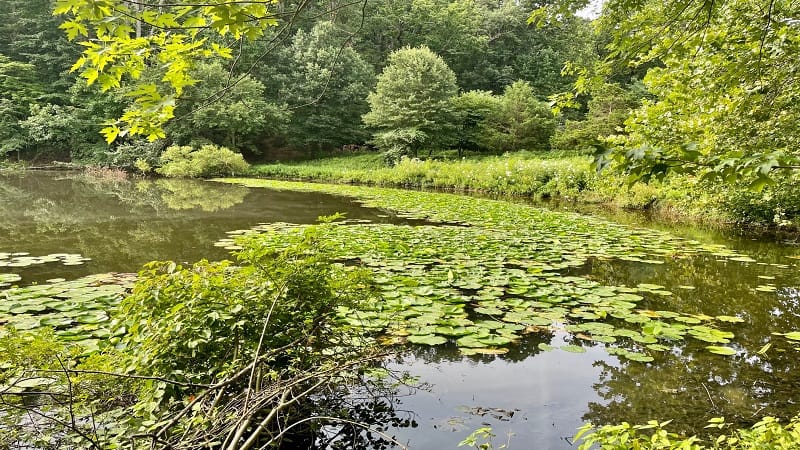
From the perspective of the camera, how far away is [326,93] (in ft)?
94.4

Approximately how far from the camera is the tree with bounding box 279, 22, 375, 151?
27812mm

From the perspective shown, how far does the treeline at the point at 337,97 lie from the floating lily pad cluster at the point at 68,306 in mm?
17419

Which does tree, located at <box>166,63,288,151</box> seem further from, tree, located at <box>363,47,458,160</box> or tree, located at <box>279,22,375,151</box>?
tree, located at <box>363,47,458,160</box>

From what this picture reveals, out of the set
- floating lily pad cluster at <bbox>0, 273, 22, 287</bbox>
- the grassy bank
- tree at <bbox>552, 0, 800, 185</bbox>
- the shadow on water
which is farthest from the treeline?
floating lily pad cluster at <bbox>0, 273, 22, 287</bbox>

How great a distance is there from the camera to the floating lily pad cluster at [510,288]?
3.24 m

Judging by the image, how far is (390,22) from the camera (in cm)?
3344

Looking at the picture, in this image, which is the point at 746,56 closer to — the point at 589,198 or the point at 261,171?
the point at 589,198

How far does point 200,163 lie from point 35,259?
16843 mm

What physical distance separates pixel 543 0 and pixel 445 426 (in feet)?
136

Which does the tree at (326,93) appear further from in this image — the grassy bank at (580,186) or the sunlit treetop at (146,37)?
the sunlit treetop at (146,37)

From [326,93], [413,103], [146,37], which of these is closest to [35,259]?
[146,37]

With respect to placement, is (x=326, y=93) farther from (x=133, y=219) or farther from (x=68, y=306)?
(x=68, y=306)

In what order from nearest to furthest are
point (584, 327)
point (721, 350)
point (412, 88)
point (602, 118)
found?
point (721, 350)
point (584, 327)
point (602, 118)
point (412, 88)

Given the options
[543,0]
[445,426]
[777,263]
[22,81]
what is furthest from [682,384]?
[543,0]
